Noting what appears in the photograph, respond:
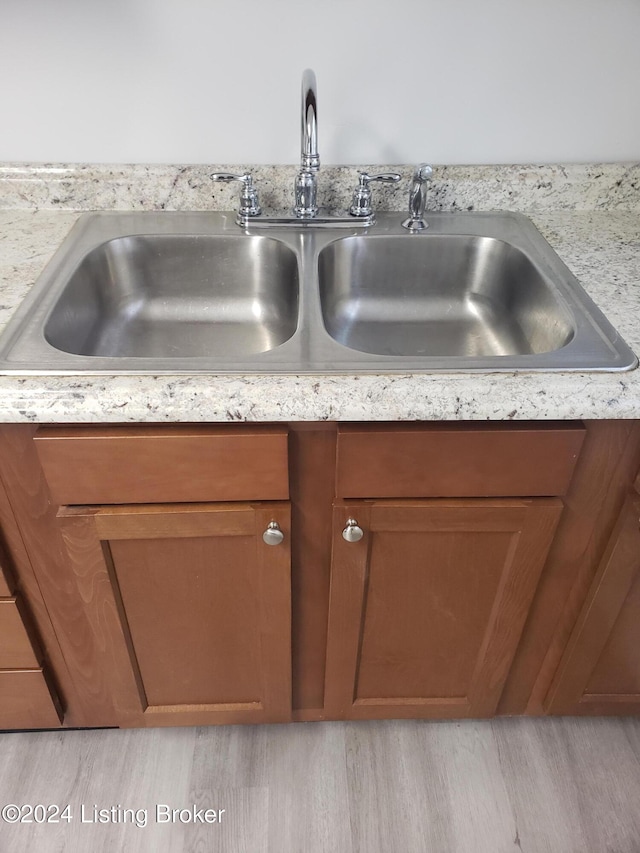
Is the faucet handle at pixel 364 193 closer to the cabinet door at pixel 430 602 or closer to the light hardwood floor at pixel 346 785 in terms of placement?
the cabinet door at pixel 430 602

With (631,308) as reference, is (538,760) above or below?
below

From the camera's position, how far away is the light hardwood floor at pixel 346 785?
125 centimetres

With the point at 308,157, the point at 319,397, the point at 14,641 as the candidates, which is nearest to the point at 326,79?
the point at 308,157

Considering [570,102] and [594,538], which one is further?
[570,102]

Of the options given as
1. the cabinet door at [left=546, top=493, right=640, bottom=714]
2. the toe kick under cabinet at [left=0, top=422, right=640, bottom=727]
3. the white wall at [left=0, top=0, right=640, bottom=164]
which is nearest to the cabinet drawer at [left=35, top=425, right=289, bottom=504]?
the toe kick under cabinet at [left=0, top=422, right=640, bottom=727]

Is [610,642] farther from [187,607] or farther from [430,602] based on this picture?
[187,607]

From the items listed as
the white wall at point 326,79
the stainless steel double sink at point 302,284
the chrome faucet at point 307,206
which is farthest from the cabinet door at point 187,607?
the white wall at point 326,79

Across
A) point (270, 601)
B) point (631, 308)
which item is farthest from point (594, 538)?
point (270, 601)

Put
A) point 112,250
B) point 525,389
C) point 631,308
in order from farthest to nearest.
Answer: point 112,250 < point 631,308 < point 525,389

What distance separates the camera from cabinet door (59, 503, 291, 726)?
96 centimetres

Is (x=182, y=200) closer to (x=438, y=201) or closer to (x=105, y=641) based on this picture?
(x=438, y=201)

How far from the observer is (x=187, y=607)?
1076mm

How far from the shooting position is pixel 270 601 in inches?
41.9

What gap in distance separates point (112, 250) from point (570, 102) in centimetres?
91
